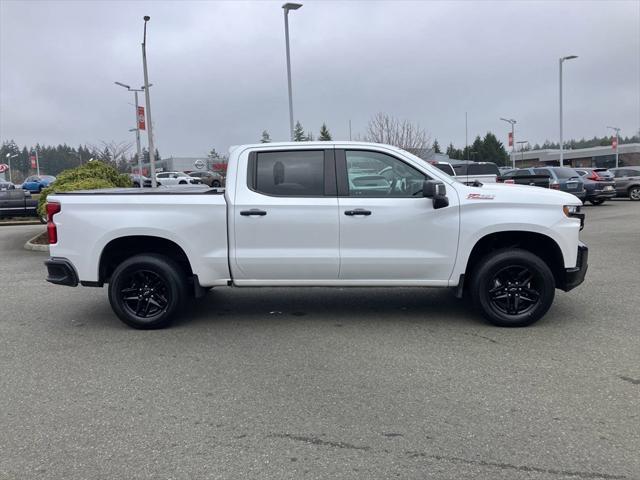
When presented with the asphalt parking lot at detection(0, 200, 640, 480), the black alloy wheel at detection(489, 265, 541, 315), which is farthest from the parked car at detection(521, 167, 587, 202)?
the black alloy wheel at detection(489, 265, 541, 315)

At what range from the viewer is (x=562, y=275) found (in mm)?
5824

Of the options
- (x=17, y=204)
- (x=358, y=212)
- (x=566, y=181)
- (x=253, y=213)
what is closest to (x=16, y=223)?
(x=17, y=204)

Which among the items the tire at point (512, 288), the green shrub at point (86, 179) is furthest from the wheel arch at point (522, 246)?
the green shrub at point (86, 179)

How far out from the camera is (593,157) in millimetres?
81250

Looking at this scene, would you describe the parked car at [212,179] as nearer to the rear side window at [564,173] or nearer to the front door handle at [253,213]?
the rear side window at [564,173]

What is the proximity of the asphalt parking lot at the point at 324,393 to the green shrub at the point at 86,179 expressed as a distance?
6.62 metres

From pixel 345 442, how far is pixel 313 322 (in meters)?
→ 2.74

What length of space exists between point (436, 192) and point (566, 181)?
1816 cm

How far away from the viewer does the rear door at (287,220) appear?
5.73 meters

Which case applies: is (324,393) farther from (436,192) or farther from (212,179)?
(212,179)

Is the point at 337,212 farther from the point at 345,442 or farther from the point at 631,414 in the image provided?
the point at 631,414

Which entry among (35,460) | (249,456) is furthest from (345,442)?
(35,460)

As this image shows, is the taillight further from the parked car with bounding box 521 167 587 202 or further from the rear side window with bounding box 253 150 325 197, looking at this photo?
the parked car with bounding box 521 167 587 202

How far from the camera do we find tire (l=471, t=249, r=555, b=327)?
5.66 meters
